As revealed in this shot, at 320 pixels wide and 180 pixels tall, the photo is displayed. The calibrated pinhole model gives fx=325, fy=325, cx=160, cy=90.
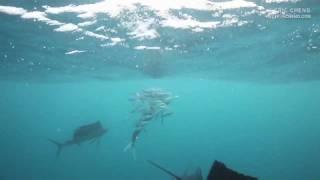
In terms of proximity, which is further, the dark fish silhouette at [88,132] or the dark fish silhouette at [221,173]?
the dark fish silhouette at [88,132]

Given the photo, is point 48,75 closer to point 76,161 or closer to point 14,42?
point 14,42

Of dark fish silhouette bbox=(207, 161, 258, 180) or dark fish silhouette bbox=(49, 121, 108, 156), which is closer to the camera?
dark fish silhouette bbox=(207, 161, 258, 180)

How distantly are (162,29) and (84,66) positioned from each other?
15.1 metres

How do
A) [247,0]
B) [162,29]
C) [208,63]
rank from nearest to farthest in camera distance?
[247,0] < [162,29] < [208,63]

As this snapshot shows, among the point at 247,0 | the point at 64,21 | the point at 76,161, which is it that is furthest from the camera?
the point at 76,161

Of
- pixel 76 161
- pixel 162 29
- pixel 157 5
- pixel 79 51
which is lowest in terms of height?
pixel 76 161

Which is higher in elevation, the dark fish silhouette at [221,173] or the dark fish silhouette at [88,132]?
the dark fish silhouette at [221,173]

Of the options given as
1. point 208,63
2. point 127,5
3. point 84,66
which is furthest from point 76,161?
point 127,5

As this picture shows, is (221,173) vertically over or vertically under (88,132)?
over

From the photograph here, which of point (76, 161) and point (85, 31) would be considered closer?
point (85, 31)

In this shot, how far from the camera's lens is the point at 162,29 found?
740 inches

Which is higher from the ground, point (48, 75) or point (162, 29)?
point (162, 29)

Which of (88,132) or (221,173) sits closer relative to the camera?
(221,173)

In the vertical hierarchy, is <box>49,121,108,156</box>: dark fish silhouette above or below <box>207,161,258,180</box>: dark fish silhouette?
below
